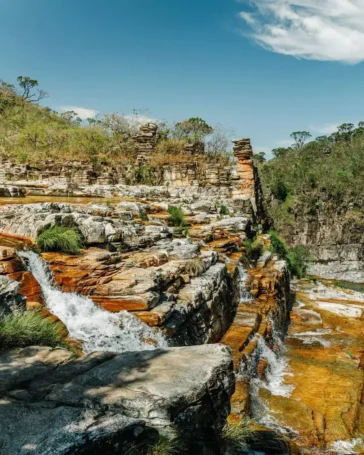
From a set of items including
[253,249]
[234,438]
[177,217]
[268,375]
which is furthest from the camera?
[253,249]

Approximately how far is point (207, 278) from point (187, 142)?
1158 centimetres

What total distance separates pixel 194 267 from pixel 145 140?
11364 mm

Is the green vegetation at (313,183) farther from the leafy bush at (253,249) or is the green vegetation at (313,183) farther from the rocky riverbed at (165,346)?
the rocky riverbed at (165,346)

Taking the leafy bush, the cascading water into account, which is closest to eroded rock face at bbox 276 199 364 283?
the leafy bush

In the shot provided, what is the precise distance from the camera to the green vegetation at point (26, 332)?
302cm

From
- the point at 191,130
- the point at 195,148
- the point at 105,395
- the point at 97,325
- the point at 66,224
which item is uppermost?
the point at 191,130

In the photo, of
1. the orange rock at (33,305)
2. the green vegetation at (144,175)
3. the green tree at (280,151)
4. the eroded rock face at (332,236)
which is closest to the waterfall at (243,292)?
the orange rock at (33,305)

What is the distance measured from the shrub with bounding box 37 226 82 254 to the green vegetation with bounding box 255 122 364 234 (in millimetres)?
28328

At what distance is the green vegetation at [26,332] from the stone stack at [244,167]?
12.3 metres

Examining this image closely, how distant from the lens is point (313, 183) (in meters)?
34.8

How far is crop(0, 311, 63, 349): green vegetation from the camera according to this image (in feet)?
9.90

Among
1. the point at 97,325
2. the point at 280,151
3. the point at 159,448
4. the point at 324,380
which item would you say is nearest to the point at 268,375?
the point at 324,380

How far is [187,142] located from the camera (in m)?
16.5

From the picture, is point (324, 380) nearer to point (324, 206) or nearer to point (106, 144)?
point (106, 144)
